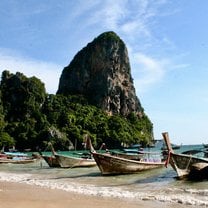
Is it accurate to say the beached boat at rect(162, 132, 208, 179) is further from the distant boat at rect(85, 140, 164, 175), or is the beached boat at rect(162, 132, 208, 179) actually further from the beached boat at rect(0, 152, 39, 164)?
the beached boat at rect(0, 152, 39, 164)

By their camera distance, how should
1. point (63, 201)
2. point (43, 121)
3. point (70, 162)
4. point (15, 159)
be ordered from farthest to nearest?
point (43, 121) < point (15, 159) < point (70, 162) < point (63, 201)

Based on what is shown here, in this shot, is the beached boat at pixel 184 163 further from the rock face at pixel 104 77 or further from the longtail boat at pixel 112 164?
the rock face at pixel 104 77

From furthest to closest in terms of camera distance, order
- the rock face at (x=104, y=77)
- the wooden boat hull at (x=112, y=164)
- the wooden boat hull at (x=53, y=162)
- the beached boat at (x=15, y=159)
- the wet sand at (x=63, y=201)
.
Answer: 1. the rock face at (x=104, y=77)
2. the beached boat at (x=15, y=159)
3. the wooden boat hull at (x=53, y=162)
4. the wooden boat hull at (x=112, y=164)
5. the wet sand at (x=63, y=201)

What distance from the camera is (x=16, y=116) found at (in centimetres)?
11438

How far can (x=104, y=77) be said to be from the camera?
152000 mm

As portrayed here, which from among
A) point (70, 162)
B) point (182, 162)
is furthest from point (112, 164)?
point (70, 162)

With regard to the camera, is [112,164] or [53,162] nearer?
[112,164]

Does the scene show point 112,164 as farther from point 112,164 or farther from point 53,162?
point 53,162

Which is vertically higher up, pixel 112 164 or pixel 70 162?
pixel 70 162

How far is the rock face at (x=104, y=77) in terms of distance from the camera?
149 meters

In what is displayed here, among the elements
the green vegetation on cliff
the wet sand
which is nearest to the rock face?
the green vegetation on cliff

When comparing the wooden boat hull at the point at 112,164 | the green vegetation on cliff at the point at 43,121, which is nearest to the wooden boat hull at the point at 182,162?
the wooden boat hull at the point at 112,164

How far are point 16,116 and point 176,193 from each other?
101210 mm

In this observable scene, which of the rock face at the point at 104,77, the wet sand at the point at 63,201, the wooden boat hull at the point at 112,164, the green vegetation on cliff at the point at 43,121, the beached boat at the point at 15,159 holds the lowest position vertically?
the wet sand at the point at 63,201
